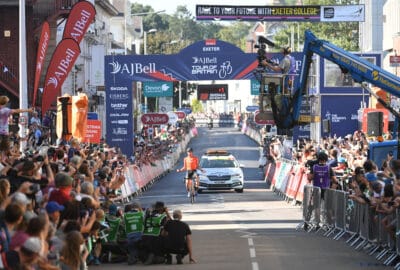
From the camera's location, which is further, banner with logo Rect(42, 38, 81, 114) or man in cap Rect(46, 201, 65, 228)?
banner with logo Rect(42, 38, 81, 114)

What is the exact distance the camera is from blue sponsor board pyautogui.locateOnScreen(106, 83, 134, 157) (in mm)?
52781

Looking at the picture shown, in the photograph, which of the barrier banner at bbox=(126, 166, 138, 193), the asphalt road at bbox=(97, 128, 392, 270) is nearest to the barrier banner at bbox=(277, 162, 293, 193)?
the asphalt road at bbox=(97, 128, 392, 270)

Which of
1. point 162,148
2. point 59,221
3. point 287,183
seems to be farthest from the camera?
point 162,148

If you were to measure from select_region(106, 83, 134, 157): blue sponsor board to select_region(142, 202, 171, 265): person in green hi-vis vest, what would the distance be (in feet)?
96.3

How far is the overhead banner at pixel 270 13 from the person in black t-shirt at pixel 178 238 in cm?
3763

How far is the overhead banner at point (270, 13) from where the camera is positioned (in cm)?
5959

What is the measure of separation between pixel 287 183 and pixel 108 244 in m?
21.0

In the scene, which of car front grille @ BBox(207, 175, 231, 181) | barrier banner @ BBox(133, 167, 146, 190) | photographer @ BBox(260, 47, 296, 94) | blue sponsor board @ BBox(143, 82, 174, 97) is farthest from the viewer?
blue sponsor board @ BBox(143, 82, 174, 97)

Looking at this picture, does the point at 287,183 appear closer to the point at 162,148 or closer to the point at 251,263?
the point at 251,263

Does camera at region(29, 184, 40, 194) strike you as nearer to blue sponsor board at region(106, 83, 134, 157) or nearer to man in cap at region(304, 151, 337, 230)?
man in cap at region(304, 151, 337, 230)

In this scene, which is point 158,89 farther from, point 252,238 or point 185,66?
point 252,238

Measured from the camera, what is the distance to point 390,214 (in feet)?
70.1

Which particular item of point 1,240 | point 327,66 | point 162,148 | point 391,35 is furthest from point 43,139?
point 391,35

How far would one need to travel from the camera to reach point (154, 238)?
906 inches
